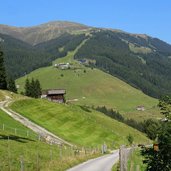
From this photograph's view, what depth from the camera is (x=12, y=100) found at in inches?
4449

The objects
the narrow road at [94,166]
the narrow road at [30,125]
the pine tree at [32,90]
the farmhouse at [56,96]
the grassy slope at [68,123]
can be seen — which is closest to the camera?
the narrow road at [94,166]

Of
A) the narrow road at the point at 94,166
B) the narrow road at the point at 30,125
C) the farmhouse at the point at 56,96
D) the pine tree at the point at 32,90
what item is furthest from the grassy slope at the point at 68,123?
the pine tree at the point at 32,90

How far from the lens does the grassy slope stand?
299 ft

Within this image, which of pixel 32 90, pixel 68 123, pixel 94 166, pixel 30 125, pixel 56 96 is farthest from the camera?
pixel 32 90

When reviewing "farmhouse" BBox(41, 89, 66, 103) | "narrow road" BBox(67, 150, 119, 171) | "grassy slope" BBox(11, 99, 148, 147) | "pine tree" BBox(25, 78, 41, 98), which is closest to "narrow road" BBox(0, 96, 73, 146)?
"grassy slope" BBox(11, 99, 148, 147)

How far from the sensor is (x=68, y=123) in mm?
102000

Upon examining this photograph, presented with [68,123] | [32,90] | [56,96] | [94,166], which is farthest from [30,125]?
[32,90]

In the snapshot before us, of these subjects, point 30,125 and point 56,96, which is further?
point 56,96

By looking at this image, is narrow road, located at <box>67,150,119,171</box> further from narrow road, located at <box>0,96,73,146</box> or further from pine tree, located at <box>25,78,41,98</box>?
pine tree, located at <box>25,78,41,98</box>

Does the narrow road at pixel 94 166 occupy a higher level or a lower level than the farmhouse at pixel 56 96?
higher

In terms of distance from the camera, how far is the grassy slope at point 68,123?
3583 inches

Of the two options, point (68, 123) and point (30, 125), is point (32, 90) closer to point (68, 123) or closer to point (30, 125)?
point (68, 123)

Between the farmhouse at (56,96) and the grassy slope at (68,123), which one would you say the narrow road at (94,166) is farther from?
the farmhouse at (56,96)

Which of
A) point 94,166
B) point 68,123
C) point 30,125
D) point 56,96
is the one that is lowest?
point 68,123
